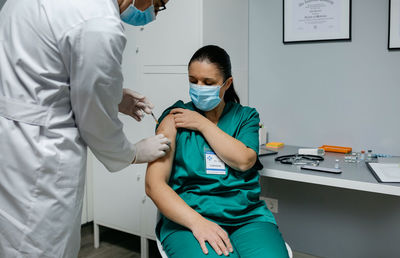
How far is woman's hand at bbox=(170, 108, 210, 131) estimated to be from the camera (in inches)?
65.2

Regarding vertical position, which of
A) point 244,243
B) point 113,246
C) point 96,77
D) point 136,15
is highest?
point 136,15

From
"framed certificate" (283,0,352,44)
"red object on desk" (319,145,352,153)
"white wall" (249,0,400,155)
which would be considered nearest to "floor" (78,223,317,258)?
"red object on desk" (319,145,352,153)

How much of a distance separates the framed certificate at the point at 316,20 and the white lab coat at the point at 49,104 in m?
1.58

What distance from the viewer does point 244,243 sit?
4.73 feet

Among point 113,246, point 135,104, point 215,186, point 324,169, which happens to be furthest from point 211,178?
point 113,246

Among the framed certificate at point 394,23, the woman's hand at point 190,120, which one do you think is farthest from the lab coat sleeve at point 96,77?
the framed certificate at point 394,23

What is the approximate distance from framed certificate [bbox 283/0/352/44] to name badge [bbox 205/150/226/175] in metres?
1.14

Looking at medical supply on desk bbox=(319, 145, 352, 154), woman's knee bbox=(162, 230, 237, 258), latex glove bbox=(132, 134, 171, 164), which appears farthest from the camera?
medical supply on desk bbox=(319, 145, 352, 154)

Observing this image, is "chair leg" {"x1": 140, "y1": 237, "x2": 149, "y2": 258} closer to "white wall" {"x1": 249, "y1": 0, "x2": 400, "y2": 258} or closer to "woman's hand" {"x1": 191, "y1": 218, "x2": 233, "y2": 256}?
"white wall" {"x1": 249, "y1": 0, "x2": 400, "y2": 258}

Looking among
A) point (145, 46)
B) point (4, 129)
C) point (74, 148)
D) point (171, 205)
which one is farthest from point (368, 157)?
point (4, 129)

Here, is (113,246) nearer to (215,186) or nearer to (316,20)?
(215,186)

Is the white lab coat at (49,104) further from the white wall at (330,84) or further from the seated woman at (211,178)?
the white wall at (330,84)

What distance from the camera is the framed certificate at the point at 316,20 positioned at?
2250 millimetres

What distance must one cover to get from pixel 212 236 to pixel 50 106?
27.9 inches
